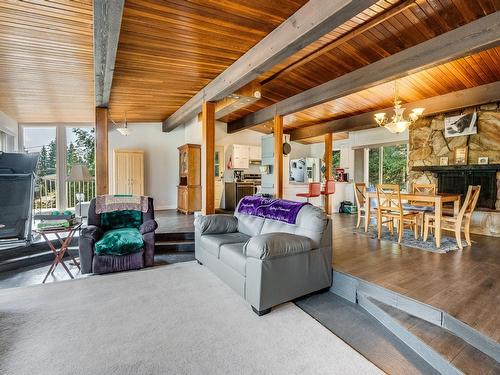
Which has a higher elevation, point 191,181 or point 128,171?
point 128,171

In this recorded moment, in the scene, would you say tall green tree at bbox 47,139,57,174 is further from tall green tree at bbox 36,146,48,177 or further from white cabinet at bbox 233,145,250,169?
white cabinet at bbox 233,145,250,169

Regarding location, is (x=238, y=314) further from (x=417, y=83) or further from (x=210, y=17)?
(x=417, y=83)

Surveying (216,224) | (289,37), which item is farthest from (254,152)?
(289,37)

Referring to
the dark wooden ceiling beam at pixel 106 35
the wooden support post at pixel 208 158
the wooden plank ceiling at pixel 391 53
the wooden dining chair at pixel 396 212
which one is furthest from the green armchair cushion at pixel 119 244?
the wooden dining chair at pixel 396 212

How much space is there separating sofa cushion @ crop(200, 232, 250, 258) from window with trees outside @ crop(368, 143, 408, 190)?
6.16 m

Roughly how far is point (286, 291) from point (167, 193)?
6.12 m

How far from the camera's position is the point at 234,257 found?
9.02 ft

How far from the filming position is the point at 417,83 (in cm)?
450

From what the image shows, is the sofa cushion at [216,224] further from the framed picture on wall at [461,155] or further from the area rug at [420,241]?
the framed picture on wall at [461,155]

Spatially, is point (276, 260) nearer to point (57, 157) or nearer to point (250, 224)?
point (250, 224)

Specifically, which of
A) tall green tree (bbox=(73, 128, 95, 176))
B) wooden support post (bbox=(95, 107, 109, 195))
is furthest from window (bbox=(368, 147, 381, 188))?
tall green tree (bbox=(73, 128, 95, 176))

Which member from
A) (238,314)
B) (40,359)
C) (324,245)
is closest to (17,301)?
(40,359)

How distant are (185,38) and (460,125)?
18.5ft

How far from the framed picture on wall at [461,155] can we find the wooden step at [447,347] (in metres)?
4.67
